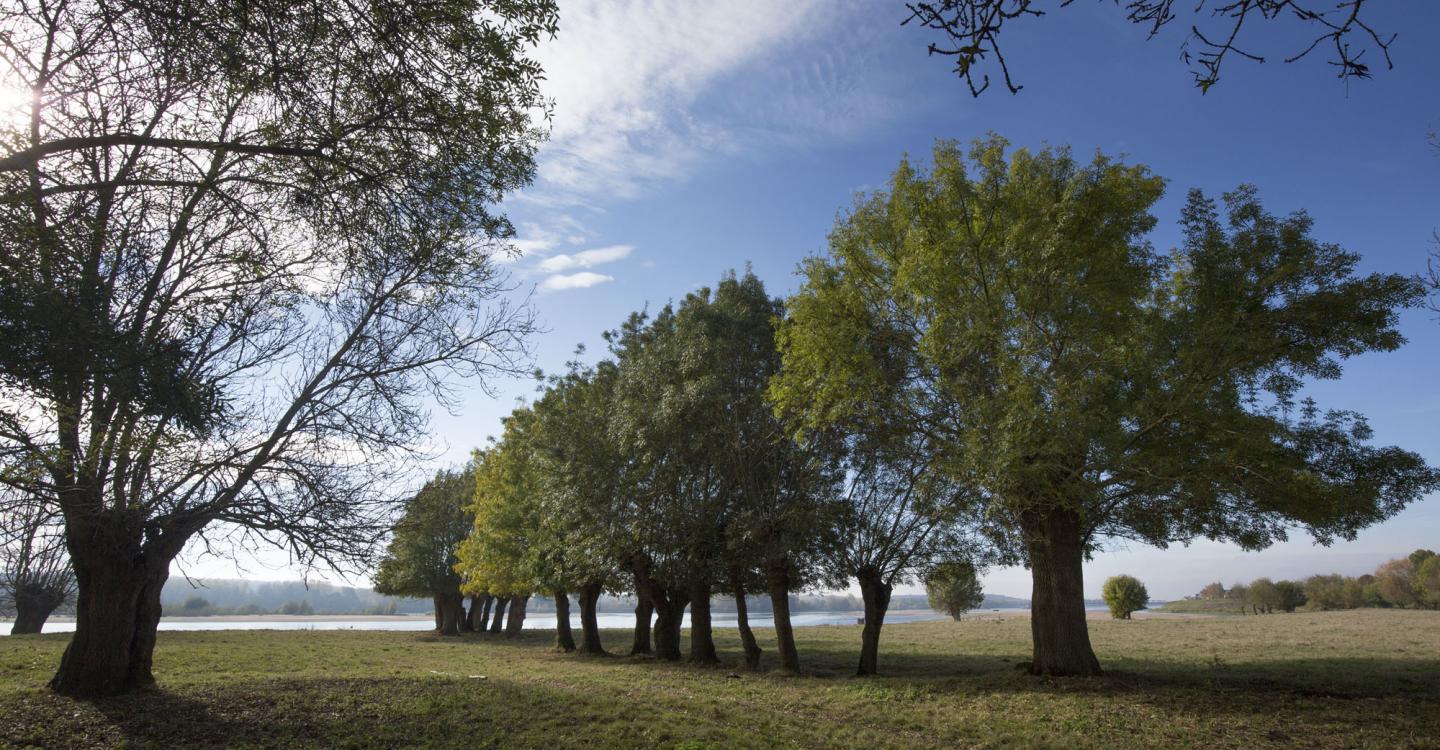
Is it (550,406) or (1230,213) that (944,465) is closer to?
(1230,213)

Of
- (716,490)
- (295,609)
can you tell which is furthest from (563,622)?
(295,609)

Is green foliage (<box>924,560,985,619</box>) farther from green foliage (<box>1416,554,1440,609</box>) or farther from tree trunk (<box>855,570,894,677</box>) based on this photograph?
green foliage (<box>1416,554,1440,609</box>)

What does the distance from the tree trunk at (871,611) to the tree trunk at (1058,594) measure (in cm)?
424

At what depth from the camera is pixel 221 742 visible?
8.98m

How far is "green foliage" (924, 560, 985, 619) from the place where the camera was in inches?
736

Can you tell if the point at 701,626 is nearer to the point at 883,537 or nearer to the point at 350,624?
the point at 883,537

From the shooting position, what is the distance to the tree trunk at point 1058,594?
14750 mm

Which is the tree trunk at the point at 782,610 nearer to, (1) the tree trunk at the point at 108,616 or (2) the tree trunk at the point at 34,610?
(1) the tree trunk at the point at 108,616

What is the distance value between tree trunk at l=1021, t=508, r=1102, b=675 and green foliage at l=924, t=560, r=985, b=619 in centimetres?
318

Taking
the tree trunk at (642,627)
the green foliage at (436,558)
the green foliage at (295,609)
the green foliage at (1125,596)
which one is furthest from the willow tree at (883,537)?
the green foliage at (295,609)

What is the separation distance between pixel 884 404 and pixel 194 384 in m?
12.1

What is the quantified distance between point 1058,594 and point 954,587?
25.3m

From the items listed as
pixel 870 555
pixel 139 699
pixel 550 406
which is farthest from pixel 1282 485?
pixel 550 406

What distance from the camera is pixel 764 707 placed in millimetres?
12922
